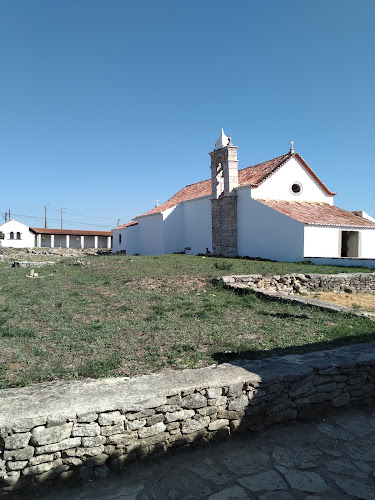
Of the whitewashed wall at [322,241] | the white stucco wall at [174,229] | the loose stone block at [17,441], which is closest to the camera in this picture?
the loose stone block at [17,441]

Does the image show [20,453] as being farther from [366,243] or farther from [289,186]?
[289,186]

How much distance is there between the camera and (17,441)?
8.80 feet

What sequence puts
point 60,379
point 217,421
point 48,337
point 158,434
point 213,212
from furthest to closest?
point 213,212
point 48,337
point 60,379
point 217,421
point 158,434

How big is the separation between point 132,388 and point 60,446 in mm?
724

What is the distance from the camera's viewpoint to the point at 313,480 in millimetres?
2869

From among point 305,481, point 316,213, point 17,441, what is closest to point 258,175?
point 316,213

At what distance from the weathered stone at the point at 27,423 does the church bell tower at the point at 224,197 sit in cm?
1930

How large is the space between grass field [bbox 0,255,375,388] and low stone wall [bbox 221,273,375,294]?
1437mm

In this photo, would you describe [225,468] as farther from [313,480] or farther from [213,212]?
[213,212]

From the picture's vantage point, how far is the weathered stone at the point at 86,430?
2844mm

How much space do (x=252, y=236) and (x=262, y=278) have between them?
30.2 ft

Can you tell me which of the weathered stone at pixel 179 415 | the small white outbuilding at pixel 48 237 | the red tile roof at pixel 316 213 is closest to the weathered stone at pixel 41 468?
the weathered stone at pixel 179 415

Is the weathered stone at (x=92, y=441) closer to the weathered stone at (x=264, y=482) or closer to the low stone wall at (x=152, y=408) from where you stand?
the low stone wall at (x=152, y=408)

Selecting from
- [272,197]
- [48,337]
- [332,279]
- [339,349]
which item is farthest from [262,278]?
[272,197]
